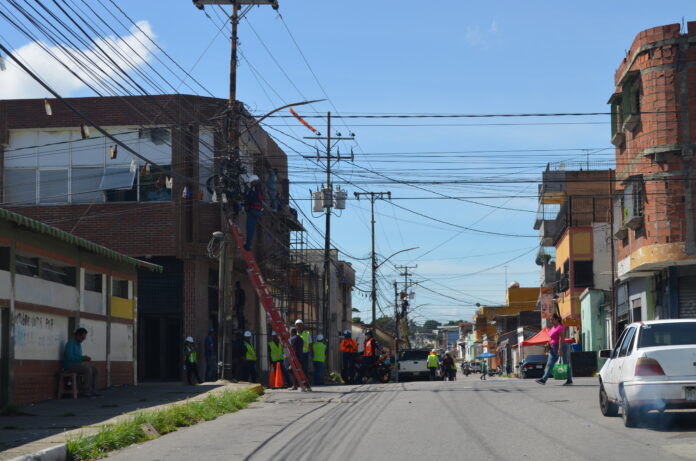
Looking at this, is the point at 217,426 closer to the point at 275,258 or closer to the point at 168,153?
the point at 168,153

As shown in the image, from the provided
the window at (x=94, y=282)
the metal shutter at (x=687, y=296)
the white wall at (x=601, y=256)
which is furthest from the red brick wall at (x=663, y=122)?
the white wall at (x=601, y=256)

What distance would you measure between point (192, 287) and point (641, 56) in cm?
1665

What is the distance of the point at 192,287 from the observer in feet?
109

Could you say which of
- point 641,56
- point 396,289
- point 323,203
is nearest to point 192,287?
point 323,203

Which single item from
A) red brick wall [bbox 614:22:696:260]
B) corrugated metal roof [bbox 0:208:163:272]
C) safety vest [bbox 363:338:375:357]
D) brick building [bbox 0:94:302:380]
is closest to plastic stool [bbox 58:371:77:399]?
corrugated metal roof [bbox 0:208:163:272]

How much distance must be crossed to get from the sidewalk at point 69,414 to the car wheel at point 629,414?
7168 millimetres

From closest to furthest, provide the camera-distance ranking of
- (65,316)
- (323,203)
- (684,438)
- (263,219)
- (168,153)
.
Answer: (684,438), (65,316), (168,153), (263,219), (323,203)

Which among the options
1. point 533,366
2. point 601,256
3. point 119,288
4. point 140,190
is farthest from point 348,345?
point 601,256

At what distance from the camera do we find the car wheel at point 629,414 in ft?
41.3

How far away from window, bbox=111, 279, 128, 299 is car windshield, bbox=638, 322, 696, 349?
51.2 ft

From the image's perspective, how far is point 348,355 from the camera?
33.1m

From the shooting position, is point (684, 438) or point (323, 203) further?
point (323, 203)

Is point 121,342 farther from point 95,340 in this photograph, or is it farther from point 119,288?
point 95,340

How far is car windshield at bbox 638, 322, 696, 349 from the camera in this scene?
42.5ft
